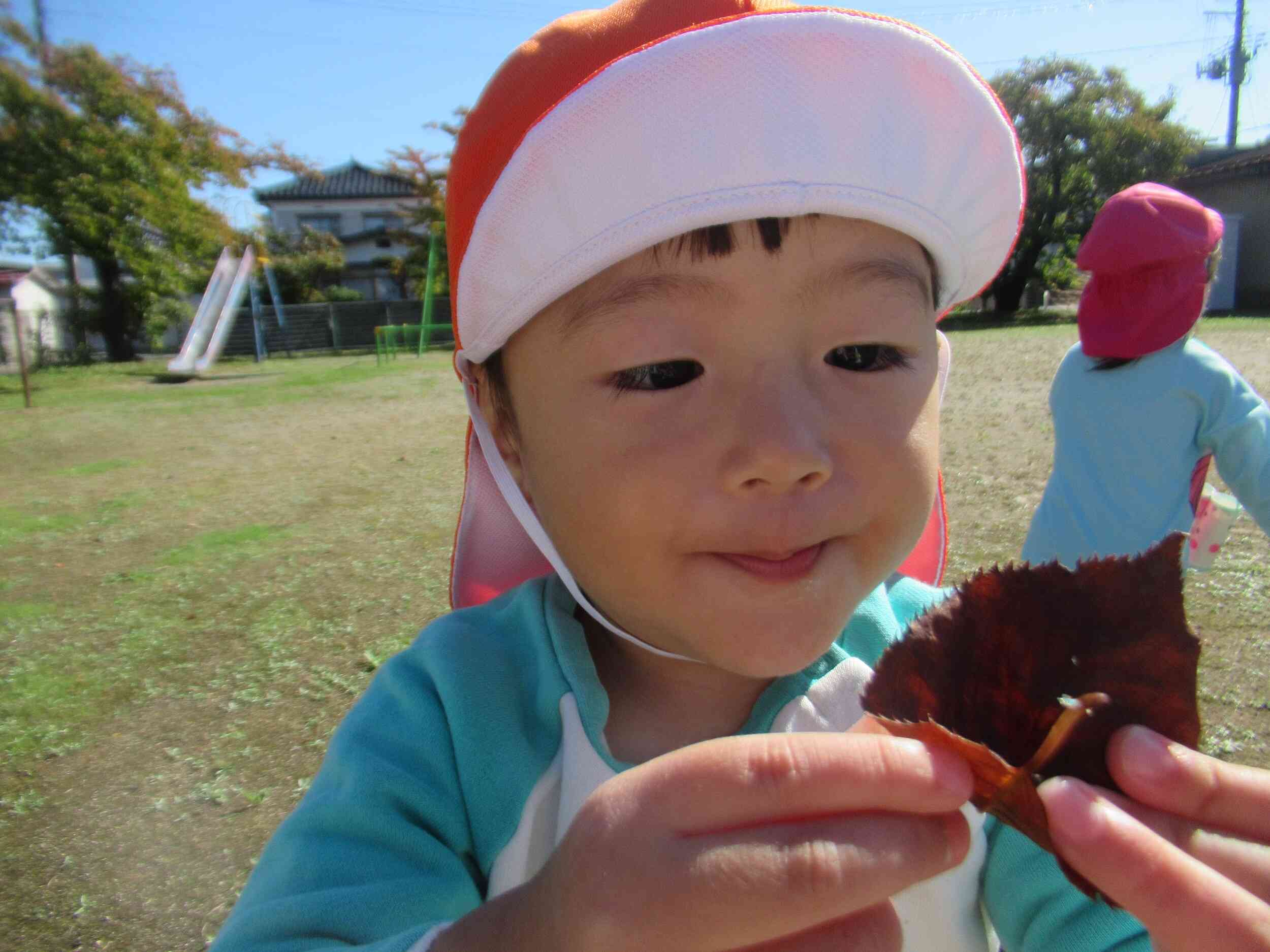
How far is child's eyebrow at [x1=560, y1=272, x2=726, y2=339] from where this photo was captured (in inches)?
39.9

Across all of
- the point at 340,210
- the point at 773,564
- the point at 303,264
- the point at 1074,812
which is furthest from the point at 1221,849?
the point at 340,210

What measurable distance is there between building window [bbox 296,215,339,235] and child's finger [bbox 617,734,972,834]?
5244 cm

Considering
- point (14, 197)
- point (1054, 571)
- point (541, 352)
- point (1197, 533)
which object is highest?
point (14, 197)

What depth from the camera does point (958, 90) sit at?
1.10 m

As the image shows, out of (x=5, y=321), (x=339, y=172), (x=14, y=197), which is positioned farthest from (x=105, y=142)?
(x=339, y=172)

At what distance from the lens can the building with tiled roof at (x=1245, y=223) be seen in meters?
27.5

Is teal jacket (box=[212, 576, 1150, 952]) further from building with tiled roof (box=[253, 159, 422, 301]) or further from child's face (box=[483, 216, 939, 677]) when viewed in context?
building with tiled roof (box=[253, 159, 422, 301])

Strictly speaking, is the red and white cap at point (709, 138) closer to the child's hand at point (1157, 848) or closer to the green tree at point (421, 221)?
the child's hand at point (1157, 848)

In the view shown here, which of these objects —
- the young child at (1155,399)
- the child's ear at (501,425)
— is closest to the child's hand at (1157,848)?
the child's ear at (501,425)

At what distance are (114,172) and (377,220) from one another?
2713 cm

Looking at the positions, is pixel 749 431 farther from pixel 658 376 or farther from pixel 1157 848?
pixel 1157 848

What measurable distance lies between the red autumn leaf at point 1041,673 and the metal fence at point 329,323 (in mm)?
31351

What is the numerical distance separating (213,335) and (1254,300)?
98.5ft

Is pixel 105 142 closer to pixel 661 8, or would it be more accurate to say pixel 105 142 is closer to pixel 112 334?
pixel 112 334
